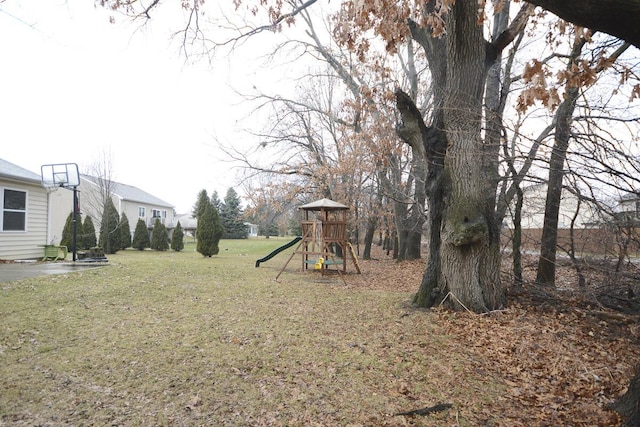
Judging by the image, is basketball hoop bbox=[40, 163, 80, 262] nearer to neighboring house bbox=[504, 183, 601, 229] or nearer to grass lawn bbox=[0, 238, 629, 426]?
grass lawn bbox=[0, 238, 629, 426]

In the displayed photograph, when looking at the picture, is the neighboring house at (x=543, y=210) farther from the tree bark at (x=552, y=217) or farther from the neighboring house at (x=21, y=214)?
the neighboring house at (x=21, y=214)

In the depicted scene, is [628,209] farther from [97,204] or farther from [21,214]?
[97,204]

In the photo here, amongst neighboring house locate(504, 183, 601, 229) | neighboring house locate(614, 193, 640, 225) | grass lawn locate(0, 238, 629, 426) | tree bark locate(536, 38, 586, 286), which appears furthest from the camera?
tree bark locate(536, 38, 586, 286)

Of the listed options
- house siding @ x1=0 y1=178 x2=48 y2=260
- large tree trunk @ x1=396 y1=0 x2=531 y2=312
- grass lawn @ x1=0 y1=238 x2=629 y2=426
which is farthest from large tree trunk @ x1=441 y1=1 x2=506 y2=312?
house siding @ x1=0 y1=178 x2=48 y2=260

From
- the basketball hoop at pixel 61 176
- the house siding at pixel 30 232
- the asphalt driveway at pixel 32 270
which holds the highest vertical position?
the basketball hoop at pixel 61 176

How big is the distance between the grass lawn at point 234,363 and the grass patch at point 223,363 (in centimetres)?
2

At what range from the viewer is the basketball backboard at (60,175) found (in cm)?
1144

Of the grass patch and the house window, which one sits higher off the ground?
the house window

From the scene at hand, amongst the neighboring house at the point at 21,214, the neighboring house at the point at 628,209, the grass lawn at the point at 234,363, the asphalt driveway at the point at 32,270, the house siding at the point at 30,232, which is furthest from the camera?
the house siding at the point at 30,232

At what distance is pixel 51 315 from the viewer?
5348 millimetres

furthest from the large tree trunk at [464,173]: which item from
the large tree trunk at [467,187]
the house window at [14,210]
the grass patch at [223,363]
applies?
the house window at [14,210]

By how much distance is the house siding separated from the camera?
1081 cm

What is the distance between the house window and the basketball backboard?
0.82m

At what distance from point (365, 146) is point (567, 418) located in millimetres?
11598
